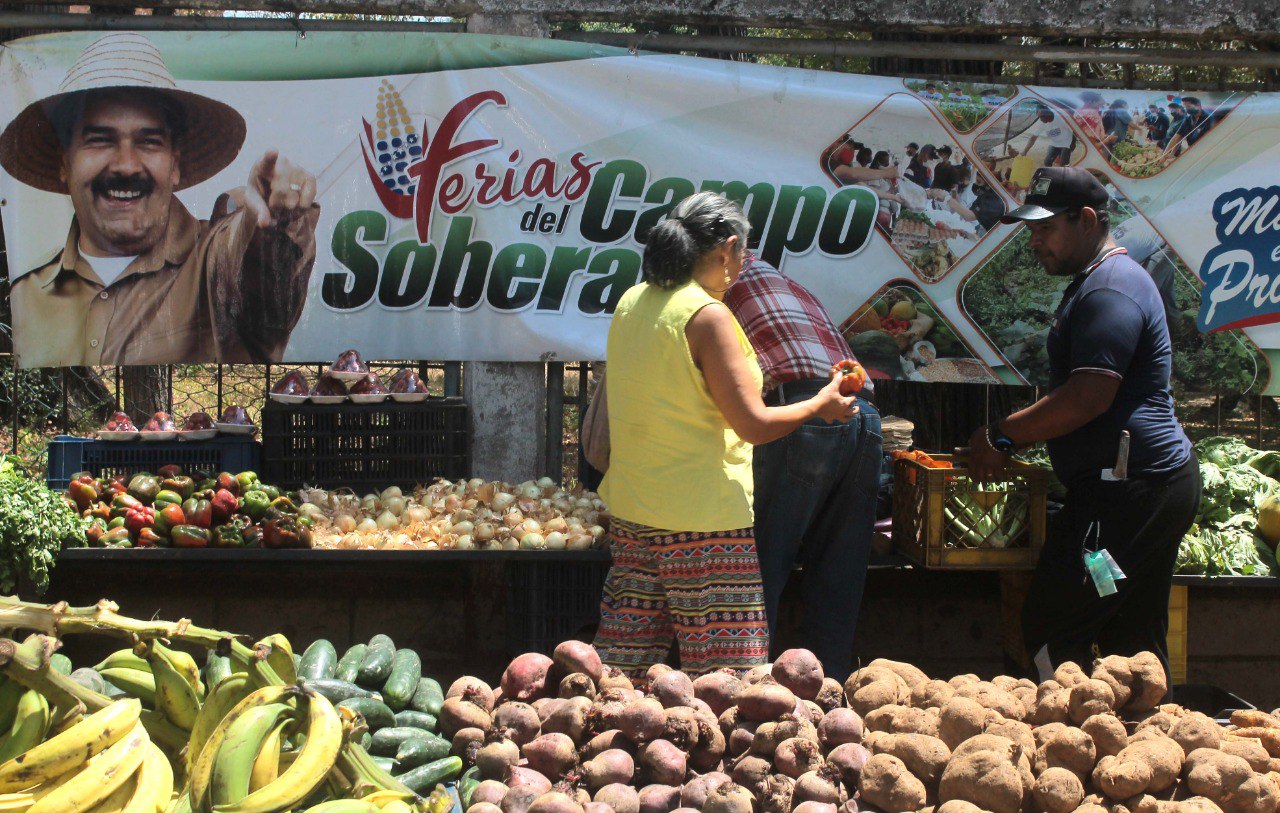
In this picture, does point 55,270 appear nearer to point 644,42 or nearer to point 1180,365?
point 644,42

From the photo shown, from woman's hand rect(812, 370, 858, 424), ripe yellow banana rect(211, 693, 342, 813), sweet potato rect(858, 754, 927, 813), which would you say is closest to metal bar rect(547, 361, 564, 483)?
woman's hand rect(812, 370, 858, 424)

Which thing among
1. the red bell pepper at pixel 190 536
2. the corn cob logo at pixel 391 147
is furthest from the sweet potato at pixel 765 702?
the corn cob logo at pixel 391 147

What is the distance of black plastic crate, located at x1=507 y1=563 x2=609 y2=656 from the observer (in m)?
4.57

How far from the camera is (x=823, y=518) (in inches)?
159

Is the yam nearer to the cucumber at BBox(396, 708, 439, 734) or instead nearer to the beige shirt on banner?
the cucumber at BBox(396, 708, 439, 734)

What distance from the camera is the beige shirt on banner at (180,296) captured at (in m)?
5.53

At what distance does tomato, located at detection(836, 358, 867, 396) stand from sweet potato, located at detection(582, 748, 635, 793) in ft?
5.01

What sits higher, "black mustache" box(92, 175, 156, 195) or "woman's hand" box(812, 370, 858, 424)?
"black mustache" box(92, 175, 156, 195)

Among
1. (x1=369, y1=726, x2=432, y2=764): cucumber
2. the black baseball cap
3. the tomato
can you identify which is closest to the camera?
(x1=369, y1=726, x2=432, y2=764): cucumber

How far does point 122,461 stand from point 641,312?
287 centimetres


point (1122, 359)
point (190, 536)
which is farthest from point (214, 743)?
point (1122, 359)

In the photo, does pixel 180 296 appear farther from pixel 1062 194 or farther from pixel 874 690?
pixel 874 690

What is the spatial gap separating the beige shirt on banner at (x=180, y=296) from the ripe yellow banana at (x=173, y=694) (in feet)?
9.94

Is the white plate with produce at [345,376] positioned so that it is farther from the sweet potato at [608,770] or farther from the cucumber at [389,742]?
the sweet potato at [608,770]
